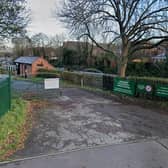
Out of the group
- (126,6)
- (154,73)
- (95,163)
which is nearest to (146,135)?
(95,163)

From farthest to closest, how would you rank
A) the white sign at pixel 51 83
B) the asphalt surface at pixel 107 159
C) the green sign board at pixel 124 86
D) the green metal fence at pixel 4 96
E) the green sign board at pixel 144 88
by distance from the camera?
the green sign board at pixel 124 86
the white sign at pixel 51 83
the green sign board at pixel 144 88
the green metal fence at pixel 4 96
the asphalt surface at pixel 107 159

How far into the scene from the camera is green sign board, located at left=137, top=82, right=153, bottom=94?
38.3 feet

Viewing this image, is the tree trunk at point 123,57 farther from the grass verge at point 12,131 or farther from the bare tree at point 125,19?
the grass verge at point 12,131

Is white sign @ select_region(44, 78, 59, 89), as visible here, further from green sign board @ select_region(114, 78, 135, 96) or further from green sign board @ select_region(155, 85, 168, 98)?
green sign board @ select_region(155, 85, 168, 98)

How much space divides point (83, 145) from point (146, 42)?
50.2 feet

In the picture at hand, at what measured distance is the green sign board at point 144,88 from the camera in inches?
460

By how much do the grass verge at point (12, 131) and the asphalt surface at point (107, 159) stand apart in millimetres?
807

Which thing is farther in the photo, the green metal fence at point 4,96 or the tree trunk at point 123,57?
the tree trunk at point 123,57

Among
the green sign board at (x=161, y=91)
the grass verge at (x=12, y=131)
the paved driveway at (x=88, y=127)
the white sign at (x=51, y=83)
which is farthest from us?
the white sign at (x=51, y=83)

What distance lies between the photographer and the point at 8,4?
1344 cm

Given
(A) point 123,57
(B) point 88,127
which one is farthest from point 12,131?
(A) point 123,57

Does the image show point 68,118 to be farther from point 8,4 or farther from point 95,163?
point 8,4

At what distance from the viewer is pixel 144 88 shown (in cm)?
1205

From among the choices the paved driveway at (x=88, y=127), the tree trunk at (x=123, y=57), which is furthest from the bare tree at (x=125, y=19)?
the paved driveway at (x=88, y=127)
